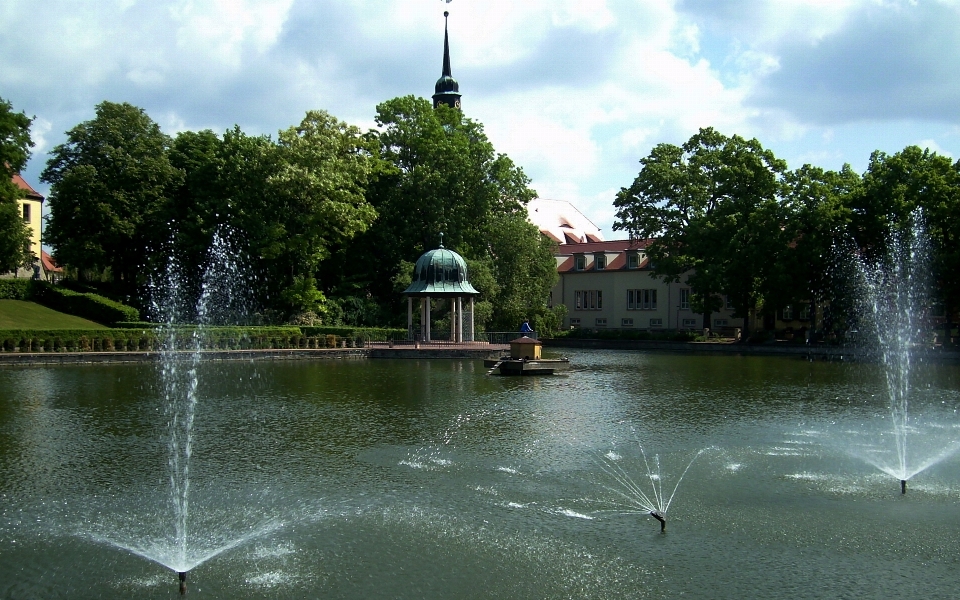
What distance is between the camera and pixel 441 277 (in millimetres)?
52000

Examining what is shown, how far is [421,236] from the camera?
60.0 metres

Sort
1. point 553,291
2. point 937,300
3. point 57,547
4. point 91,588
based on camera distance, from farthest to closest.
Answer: point 553,291 → point 937,300 → point 57,547 → point 91,588

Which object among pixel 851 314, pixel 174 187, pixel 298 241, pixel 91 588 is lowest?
pixel 91 588

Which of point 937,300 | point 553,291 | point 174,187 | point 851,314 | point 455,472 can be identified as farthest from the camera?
point 553,291

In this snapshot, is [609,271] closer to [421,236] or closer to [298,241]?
[421,236]

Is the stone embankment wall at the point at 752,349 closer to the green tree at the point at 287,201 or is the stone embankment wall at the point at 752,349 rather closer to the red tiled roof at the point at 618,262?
the red tiled roof at the point at 618,262

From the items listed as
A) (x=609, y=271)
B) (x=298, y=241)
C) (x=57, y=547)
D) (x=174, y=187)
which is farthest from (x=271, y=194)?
(x=57, y=547)

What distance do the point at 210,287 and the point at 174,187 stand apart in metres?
8.04

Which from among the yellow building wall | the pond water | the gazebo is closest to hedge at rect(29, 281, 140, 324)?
the yellow building wall

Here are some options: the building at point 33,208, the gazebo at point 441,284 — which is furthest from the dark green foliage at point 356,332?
the building at point 33,208

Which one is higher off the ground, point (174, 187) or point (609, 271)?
point (174, 187)

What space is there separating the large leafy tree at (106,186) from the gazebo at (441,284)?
1921 centimetres

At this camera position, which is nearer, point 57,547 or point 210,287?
point 57,547

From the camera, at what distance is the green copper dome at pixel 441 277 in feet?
170
